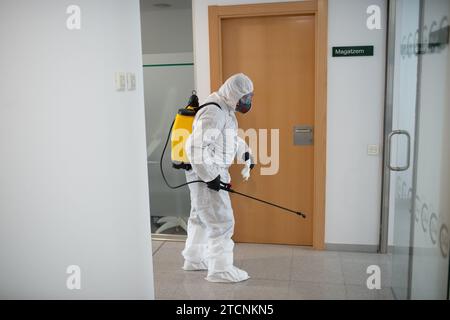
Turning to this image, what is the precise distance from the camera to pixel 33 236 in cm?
188

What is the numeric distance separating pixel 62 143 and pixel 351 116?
229 cm

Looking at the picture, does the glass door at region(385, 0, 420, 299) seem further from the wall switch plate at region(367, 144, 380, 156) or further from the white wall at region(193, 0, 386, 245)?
the wall switch plate at region(367, 144, 380, 156)

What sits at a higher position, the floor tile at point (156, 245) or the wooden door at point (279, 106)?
the wooden door at point (279, 106)

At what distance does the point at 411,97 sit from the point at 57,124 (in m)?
1.87

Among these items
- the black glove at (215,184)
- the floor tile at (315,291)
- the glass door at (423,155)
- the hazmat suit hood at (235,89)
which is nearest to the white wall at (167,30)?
the hazmat suit hood at (235,89)

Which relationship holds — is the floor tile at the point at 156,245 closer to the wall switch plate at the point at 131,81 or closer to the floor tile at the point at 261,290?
the floor tile at the point at 261,290

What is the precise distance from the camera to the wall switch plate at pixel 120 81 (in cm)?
192

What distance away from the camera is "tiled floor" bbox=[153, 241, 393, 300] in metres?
2.77

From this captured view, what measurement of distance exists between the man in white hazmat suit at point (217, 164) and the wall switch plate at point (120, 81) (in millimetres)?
821

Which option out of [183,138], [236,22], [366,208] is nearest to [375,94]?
[366,208]

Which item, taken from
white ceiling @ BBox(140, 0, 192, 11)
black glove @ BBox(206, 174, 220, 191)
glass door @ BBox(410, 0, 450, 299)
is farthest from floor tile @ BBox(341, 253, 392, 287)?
white ceiling @ BBox(140, 0, 192, 11)

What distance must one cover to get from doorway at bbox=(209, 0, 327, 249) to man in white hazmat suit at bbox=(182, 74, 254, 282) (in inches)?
20.9

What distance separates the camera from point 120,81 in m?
1.93

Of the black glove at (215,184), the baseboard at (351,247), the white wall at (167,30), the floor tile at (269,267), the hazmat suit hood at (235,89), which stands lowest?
the floor tile at (269,267)
